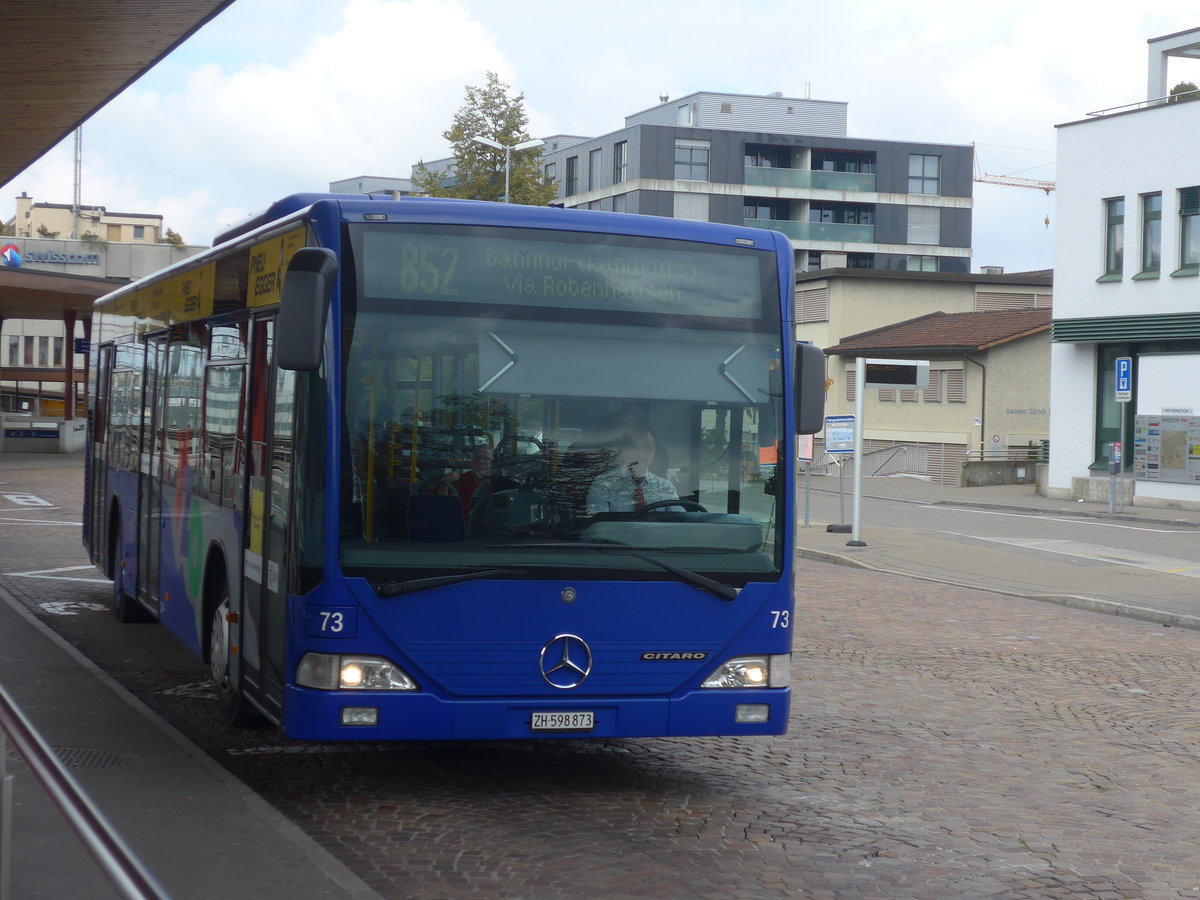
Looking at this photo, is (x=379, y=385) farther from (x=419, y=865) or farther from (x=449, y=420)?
(x=419, y=865)

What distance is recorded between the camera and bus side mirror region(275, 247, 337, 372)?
647 centimetres

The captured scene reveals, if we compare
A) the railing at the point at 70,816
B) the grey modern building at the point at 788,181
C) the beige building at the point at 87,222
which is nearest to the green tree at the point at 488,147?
the grey modern building at the point at 788,181

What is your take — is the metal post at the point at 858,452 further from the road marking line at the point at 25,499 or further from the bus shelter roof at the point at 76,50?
the road marking line at the point at 25,499

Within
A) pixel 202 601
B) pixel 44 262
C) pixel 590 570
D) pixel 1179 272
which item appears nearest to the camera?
pixel 590 570

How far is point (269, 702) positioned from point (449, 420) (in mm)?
1661

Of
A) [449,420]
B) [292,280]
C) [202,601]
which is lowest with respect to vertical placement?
[202,601]

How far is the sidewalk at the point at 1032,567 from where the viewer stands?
1709 cm

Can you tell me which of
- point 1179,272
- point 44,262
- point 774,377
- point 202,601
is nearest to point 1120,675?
point 774,377

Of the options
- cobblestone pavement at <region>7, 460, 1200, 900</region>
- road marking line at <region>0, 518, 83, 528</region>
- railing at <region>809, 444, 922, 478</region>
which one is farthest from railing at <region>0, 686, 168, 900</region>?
railing at <region>809, 444, 922, 478</region>

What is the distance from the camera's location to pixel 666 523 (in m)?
7.09

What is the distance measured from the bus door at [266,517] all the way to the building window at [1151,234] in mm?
32586

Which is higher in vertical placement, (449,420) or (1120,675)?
(449,420)

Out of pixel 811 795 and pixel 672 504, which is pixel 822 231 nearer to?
pixel 811 795

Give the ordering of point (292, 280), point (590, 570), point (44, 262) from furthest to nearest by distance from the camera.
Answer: point (44, 262) → point (590, 570) → point (292, 280)
